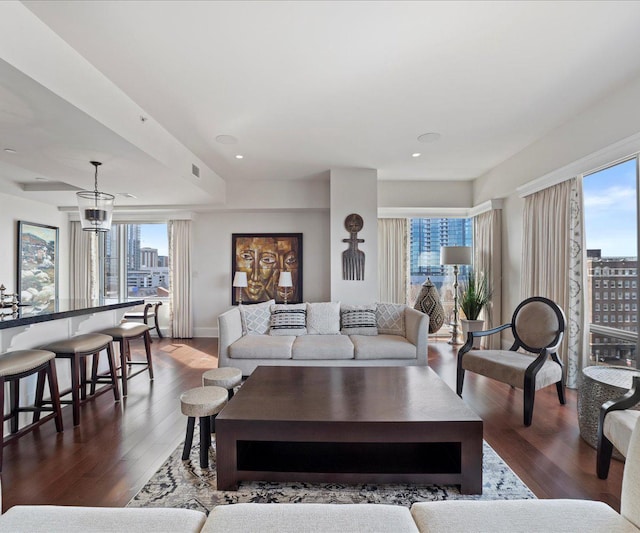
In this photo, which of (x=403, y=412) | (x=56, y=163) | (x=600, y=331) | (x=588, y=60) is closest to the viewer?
(x=403, y=412)

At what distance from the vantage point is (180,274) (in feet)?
20.2

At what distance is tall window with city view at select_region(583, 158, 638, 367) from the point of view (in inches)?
115

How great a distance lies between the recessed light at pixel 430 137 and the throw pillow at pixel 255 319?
2.83m

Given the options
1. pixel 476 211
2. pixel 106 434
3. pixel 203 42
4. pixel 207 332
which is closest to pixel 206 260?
pixel 207 332

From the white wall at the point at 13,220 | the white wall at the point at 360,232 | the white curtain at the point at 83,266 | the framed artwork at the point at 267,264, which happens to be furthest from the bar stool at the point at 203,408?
the white curtain at the point at 83,266

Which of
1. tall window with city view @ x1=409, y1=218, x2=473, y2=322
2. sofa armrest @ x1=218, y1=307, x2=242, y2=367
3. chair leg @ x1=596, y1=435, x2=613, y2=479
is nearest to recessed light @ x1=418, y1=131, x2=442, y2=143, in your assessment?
tall window with city view @ x1=409, y1=218, x2=473, y2=322

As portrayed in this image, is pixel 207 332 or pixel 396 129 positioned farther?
pixel 207 332

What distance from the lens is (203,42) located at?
225cm

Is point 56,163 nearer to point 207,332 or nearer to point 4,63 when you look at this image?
point 4,63

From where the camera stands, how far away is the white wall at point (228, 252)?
246 inches

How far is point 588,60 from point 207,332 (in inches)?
245

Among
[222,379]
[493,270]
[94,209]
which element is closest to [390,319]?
[493,270]

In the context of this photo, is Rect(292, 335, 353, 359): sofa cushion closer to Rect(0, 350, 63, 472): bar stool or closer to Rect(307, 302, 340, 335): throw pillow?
Rect(307, 302, 340, 335): throw pillow

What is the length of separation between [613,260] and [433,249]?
315 centimetres
